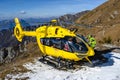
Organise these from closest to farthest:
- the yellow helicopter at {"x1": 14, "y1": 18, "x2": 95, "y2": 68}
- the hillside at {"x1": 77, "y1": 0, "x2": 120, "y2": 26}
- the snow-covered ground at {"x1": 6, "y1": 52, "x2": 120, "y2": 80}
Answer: the snow-covered ground at {"x1": 6, "y1": 52, "x2": 120, "y2": 80}, the yellow helicopter at {"x1": 14, "y1": 18, "x2": 95, "y2": 68}, the hillside at {"x1": 77, "y1": 0, "x2": 120, "y2": 26}

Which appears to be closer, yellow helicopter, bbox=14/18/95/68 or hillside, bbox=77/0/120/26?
yellow helicopter, bbox=14/18/95/68

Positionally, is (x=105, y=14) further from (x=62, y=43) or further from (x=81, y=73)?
(x=81, y=73)

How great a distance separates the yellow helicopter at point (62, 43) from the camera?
2127 centimetres

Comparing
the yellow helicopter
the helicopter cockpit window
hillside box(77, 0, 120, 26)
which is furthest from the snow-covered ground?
hillside box(77, 0, 120, 26)

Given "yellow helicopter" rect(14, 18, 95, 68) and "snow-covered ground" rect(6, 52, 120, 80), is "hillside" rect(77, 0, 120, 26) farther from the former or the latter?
"snow-covered ground" rect(6, 52, 120, 80)

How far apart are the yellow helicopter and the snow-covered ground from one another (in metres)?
1.32

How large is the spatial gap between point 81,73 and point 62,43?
343 cm

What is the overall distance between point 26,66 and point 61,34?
4583mm

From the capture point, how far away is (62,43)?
A: 22.6 meters

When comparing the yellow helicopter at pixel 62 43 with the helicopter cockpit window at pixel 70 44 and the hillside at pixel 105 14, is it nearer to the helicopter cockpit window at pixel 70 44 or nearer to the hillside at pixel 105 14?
the helicopter cockpit window at pixel 70 44

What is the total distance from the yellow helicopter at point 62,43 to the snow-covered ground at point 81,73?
1.32 metres

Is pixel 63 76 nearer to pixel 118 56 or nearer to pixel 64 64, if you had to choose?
pixel 64 64

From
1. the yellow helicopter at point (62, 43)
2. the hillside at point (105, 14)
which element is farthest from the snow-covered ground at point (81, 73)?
the hillside at point (105, 14)

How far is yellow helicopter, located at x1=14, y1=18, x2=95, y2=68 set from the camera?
69.8ft
